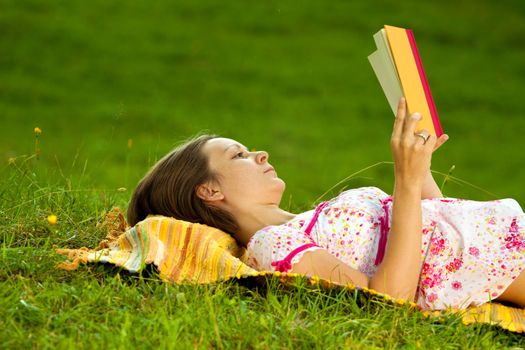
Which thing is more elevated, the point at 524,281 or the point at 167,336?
the point at 524,281

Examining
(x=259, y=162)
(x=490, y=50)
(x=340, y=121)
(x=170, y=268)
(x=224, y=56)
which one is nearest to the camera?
(x=170, y=268)

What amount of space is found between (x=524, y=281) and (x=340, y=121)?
335 inches

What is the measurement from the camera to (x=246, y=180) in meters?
3.66

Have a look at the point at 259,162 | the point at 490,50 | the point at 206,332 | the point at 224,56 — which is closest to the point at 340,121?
the point at 224,56

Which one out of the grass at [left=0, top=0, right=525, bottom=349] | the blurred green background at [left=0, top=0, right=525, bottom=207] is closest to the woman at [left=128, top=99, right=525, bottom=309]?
the grass at [left=0, top=0, right=525, bottom=349]

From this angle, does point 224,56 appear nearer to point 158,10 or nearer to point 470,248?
point 158,10

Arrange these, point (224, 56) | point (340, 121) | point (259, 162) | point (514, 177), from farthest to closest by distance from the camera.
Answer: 1. point (224, 56)
2. point (340, 121)
3. point (514, 177)
4. point (259, 162)

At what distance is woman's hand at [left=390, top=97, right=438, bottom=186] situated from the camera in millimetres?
3295

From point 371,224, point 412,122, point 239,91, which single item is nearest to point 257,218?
point 371,224

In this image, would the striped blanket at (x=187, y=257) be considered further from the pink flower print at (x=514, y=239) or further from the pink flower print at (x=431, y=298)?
the pink flower print at (x=514, y=239)

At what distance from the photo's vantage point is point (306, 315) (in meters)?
3.20

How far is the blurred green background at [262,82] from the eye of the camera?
10.7 m

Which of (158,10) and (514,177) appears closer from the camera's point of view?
(514,177)

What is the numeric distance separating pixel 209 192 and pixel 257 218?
8.7 inches
